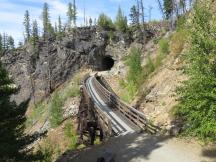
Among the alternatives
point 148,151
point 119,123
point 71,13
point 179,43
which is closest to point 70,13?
point 71,13

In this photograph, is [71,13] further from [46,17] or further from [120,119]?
[120,119]

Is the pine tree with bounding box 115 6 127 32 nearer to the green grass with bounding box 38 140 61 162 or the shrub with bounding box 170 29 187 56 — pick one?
the shrub with bounding box 170 29 187 56

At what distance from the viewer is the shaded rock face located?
96125 mm

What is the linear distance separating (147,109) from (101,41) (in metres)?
68.3

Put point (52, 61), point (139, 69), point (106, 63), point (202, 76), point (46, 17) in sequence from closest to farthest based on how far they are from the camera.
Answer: point (202, 76)
point (139, 69)
point (52, 61)
point (106, 63)
point (46, 17)

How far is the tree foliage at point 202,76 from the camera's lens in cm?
1692

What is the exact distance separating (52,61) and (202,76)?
84551 millimetres

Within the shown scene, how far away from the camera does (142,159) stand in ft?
65.9

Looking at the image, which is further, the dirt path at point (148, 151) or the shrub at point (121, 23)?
the shrub at point (121, 23)

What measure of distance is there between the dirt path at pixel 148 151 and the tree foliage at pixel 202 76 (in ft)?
5.24

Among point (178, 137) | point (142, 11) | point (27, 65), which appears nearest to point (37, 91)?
point (27, 65)

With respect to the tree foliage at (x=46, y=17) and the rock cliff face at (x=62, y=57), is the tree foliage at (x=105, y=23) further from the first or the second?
the tree foliage at (x=46, y=17)

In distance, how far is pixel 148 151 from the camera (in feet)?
69.4

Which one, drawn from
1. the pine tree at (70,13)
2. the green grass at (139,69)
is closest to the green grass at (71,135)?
the green grass at (139,69)
